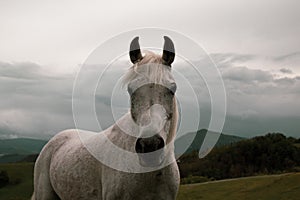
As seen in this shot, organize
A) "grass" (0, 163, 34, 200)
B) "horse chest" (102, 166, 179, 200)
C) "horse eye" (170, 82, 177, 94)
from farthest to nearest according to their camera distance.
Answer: "grass" (0, 163, 34, 200) → "horse chest" (102, 166, 179, 200) → "horse eye" (170, 82, 177, 94)

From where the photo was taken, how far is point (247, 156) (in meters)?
77.7

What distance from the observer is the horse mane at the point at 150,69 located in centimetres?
487

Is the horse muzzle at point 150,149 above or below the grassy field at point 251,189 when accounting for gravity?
above

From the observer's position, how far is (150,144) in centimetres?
440

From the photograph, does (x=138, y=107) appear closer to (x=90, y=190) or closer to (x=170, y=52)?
(x=170, y=52)

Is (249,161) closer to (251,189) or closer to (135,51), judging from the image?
(251,189)

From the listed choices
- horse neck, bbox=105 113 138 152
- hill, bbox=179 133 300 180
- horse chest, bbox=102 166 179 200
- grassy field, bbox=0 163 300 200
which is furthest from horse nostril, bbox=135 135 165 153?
hill, bbox=179 133 300 180

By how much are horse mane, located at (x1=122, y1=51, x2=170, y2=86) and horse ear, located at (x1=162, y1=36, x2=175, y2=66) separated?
0.08 metres

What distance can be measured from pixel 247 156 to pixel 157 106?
250 ft

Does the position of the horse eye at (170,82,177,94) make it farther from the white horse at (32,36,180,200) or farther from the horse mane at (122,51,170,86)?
the horse mane at (122,51,170,86)

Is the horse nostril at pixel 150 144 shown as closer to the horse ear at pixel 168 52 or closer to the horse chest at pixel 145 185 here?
the horse chest at pixel 145 185

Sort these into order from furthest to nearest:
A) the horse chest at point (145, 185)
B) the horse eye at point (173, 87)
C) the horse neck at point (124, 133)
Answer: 1. the horse neck at point (124, 133)
2. the horse chest at point (145, 185)
3. the horse eye at point (173, 87)

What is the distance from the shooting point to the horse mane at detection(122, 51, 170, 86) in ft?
16.0

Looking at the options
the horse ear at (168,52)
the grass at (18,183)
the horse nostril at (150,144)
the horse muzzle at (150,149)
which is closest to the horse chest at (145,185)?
the horse muzzle at (150,149)
